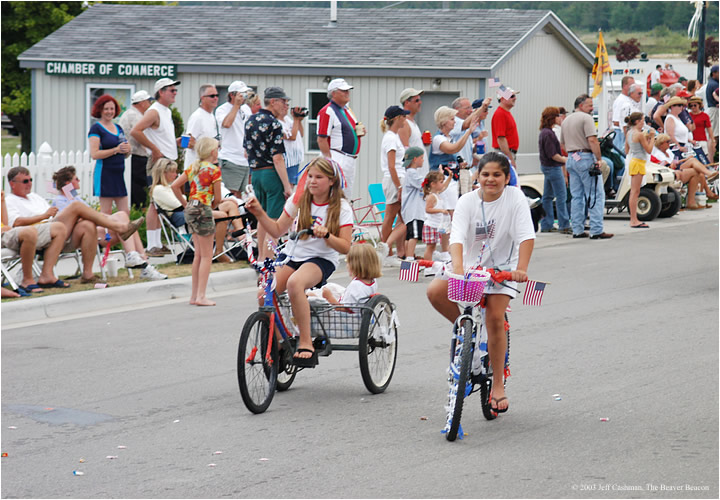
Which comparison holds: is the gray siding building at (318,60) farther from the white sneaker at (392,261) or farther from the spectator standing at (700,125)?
the white sneaker at (392,261)

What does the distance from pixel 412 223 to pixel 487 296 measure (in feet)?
23.4

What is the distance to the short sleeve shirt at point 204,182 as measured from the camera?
1092 centimetres

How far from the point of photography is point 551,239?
665 inches

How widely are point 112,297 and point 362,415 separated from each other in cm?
502

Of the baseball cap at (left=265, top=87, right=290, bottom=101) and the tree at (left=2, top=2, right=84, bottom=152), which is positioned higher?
the tree at (left=2, top=2, right=84, bottom=152)

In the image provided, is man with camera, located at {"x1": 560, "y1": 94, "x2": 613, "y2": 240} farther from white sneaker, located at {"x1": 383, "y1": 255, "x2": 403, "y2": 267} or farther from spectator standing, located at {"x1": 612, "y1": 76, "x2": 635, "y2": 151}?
spectator standing, located at {"x1": 612, "y1": 76, "x2": 635, "y2": 151}

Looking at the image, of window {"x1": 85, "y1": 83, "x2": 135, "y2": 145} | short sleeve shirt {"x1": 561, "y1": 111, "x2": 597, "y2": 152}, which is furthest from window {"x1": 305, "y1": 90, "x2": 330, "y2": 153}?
short sleeve shirt {"x1": 561, "y1": 111, "x2": 597, "y2": 152}

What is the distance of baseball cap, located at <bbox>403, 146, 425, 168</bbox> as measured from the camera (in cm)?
1366

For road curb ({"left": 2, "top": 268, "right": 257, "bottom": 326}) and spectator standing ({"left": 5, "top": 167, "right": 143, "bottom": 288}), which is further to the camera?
spectator standing ({"left": 5, "top": 167, "right": 143, "bottom": 288})

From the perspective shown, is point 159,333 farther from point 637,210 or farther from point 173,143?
point 637,210

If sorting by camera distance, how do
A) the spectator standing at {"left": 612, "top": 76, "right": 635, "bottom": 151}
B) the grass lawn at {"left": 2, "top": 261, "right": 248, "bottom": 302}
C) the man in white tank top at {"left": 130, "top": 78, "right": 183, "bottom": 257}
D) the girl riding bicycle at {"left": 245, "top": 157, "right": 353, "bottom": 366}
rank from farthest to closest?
the spectator standing at {"left": 612, "top": 76, "right": 635, "bottom": 151} → the man in white tank top at {"left": 130, "top": 78, "right": 183, "bottom": 257} → the grass lawn at {"left": 2, "top": 261, "right": 248, "bottom": 302} → the girl riding bicycle at {"left": 245, "top": 157, "right": 353, "bottom": 366}

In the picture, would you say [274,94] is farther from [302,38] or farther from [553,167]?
[302,38]

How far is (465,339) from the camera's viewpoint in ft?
21.1

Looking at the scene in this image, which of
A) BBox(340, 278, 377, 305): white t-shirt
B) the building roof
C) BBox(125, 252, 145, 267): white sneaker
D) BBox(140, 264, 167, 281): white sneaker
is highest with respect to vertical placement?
the building roof
